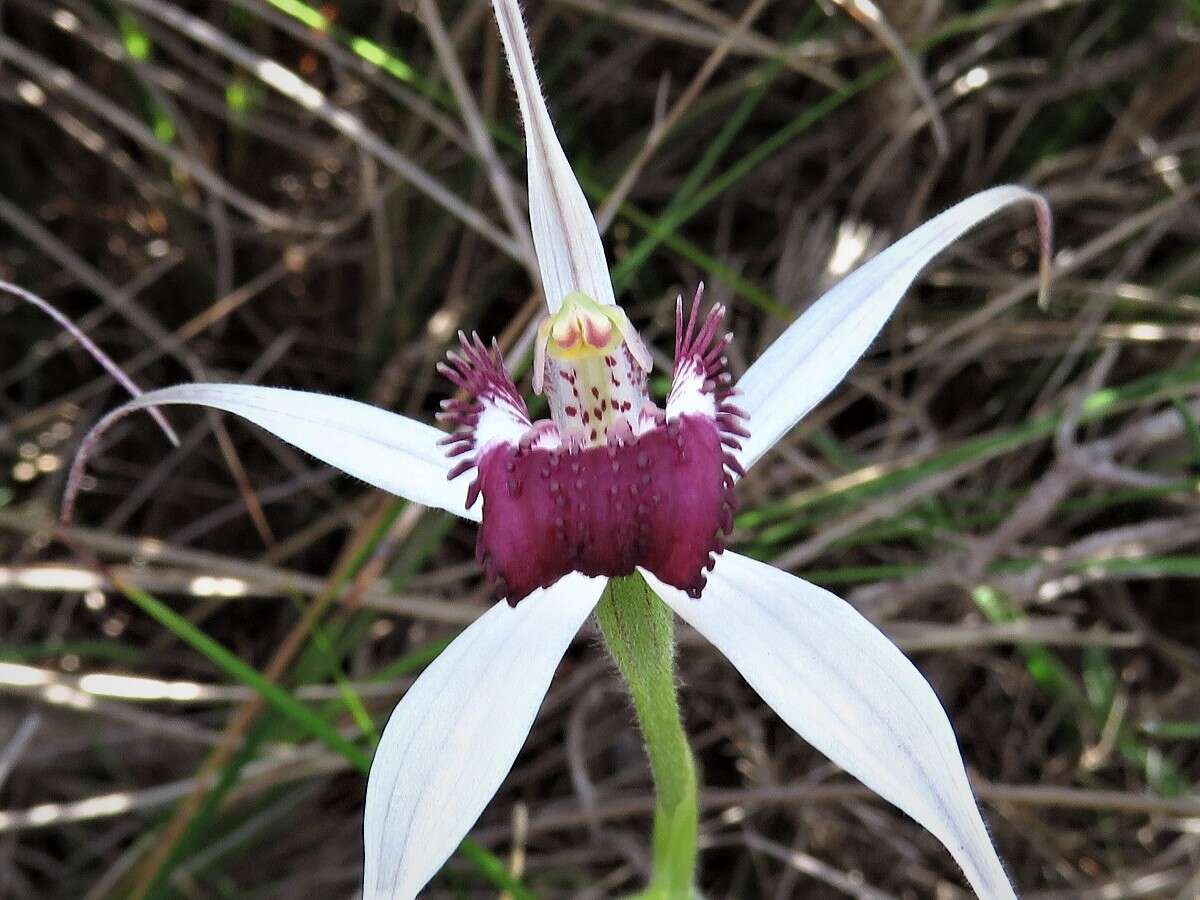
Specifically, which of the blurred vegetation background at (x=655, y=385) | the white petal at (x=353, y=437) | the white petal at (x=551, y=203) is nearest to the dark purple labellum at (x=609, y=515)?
the white petal at (x=353, y=437)

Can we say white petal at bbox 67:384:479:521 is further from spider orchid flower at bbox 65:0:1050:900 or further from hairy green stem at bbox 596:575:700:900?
hairy green stem at bbox 596:575:700:900

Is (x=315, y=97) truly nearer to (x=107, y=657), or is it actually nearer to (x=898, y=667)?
(x=107, y=657)

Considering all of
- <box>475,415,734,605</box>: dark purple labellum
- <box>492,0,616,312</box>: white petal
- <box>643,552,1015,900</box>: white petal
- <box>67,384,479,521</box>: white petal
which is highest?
<box>492,0,616,312</box>: white petal

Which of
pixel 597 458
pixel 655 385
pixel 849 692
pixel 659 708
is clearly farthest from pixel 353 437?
pixel 655 385

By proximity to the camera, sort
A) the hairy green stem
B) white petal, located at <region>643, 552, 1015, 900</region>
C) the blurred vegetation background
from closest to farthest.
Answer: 1. white petal, located at <region>643, 552, 1015, 900</region>
2. the hairy green stem
3. the blurred vegetation background

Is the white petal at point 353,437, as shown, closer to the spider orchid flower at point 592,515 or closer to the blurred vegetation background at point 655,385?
the spider orchid flower at point 592,515

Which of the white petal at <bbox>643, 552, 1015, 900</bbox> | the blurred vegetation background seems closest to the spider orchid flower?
the white petal at <bbox>643, 552, 1015, 900</bbox>

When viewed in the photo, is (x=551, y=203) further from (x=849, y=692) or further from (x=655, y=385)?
(x=655, y=385)
